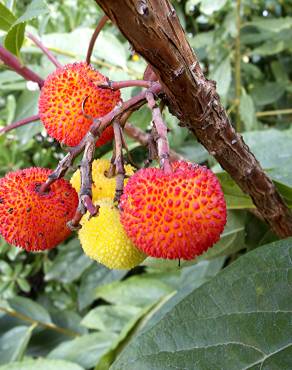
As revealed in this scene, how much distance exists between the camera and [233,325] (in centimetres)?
65

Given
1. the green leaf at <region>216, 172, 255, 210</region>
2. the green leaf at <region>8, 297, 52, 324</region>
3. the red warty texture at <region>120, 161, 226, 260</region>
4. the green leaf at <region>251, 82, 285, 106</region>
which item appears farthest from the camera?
the green leaf at <region>251, 82, 285, 106</region>

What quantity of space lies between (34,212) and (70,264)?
1008 millimetres

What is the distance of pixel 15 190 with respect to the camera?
2.26 feet

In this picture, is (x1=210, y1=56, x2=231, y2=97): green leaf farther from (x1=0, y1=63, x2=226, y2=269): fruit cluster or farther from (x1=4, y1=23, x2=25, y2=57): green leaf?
(x1=0, y1=63, x2=226, y2=269): fruit cluster

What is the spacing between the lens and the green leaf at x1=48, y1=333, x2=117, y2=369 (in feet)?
4.38

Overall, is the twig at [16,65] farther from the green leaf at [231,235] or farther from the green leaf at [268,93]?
the green leaf at [268,93]

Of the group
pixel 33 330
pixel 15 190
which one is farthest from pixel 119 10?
pixel 33 330

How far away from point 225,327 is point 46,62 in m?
0.97

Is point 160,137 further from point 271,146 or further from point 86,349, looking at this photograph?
point 86,349

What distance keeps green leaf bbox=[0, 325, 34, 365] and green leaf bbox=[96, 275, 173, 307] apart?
0.74ft

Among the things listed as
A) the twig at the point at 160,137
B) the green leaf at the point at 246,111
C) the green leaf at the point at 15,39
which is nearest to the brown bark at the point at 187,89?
the twig at the point at 160,137

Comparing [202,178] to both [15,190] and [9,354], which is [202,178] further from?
[9,354]

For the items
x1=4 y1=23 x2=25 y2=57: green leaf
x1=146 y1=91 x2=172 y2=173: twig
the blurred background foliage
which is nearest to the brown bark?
x1=146 y1=91 x2=172 y2=173: twig

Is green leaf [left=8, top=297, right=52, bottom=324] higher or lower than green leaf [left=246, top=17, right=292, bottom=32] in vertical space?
lower
